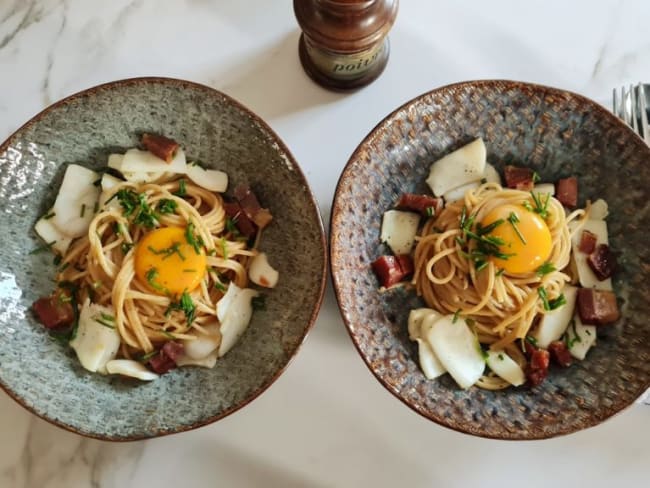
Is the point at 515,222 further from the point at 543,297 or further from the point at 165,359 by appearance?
the point at 165,359

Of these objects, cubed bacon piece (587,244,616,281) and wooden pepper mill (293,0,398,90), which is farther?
cubed bacon piece (587,244,616,281)

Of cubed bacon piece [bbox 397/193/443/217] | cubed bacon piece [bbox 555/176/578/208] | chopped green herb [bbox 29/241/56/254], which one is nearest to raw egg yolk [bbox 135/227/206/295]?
chopped green herb [bbox 29/241/56/254]

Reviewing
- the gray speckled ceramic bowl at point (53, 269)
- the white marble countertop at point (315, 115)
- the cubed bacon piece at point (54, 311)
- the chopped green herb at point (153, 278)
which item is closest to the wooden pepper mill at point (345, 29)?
the white marble countertop at point (315, 115)

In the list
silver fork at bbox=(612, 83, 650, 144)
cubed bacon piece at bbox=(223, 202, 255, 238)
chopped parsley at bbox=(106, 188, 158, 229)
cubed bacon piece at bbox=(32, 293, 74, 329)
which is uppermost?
silver fork at bbox=(612, 83, 650, 144)

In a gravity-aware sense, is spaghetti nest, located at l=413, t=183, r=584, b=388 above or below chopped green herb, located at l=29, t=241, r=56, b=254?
above

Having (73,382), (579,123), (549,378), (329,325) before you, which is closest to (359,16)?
(579,123)

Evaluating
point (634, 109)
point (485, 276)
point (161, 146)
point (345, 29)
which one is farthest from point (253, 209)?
point (634, 109)

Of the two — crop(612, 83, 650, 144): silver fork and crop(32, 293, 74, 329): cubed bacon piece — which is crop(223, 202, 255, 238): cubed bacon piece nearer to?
crop(32, 293, 74, 329): cubed bacon piece

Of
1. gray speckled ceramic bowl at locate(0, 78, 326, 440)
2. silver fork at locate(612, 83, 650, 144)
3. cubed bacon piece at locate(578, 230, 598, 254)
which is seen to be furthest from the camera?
silver fork at locate(612, 83, 650, 144)

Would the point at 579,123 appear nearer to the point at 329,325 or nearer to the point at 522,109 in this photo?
the point at 522,109
